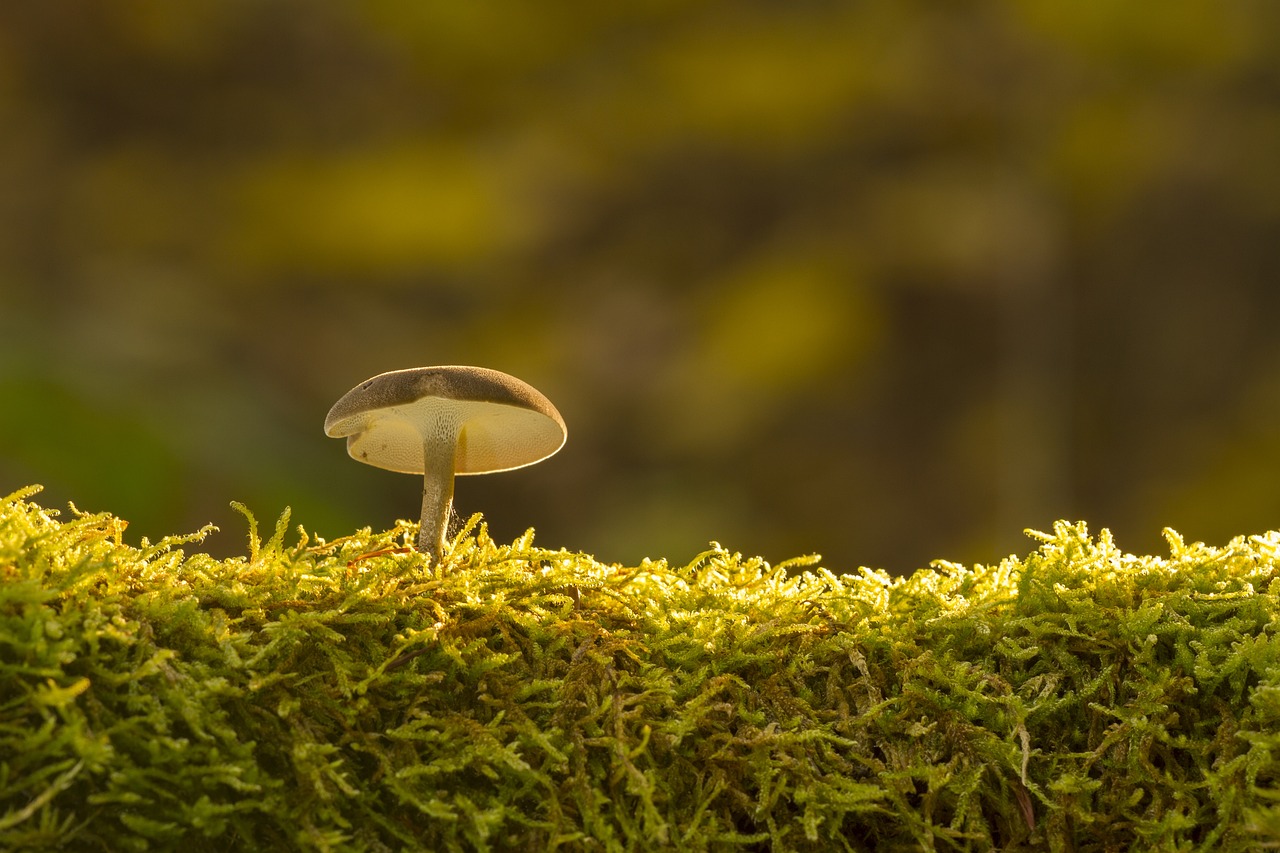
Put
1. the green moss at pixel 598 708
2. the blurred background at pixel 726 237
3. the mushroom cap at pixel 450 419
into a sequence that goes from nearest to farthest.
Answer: the green moss at pixel 598 708
the mushroom cap at pixel 450 419
the blurred background at pixel 726 237

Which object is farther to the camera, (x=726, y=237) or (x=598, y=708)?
(x=726, y=237)

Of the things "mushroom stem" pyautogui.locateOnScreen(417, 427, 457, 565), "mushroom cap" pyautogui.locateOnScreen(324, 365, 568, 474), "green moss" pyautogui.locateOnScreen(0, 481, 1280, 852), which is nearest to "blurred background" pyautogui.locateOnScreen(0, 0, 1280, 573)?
"mushroom cap" pyautogui.locateOnScreen(324, 365, 568, 474)

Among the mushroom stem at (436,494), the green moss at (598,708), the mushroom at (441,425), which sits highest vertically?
the mushroom at (441,425)

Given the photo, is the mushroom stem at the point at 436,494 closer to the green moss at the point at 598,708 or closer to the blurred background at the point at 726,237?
the green moss at the point at 598,708

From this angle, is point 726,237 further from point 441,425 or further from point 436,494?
point 436,494

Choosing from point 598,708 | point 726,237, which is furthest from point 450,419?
point 726,237

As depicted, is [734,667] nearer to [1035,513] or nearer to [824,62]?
[1035,513]

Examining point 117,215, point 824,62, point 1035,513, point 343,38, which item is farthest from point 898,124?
point 117,215

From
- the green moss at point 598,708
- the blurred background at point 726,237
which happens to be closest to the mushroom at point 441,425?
the green moss at point 598,708

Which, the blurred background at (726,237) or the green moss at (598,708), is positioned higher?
the blurred background at (726,237)
